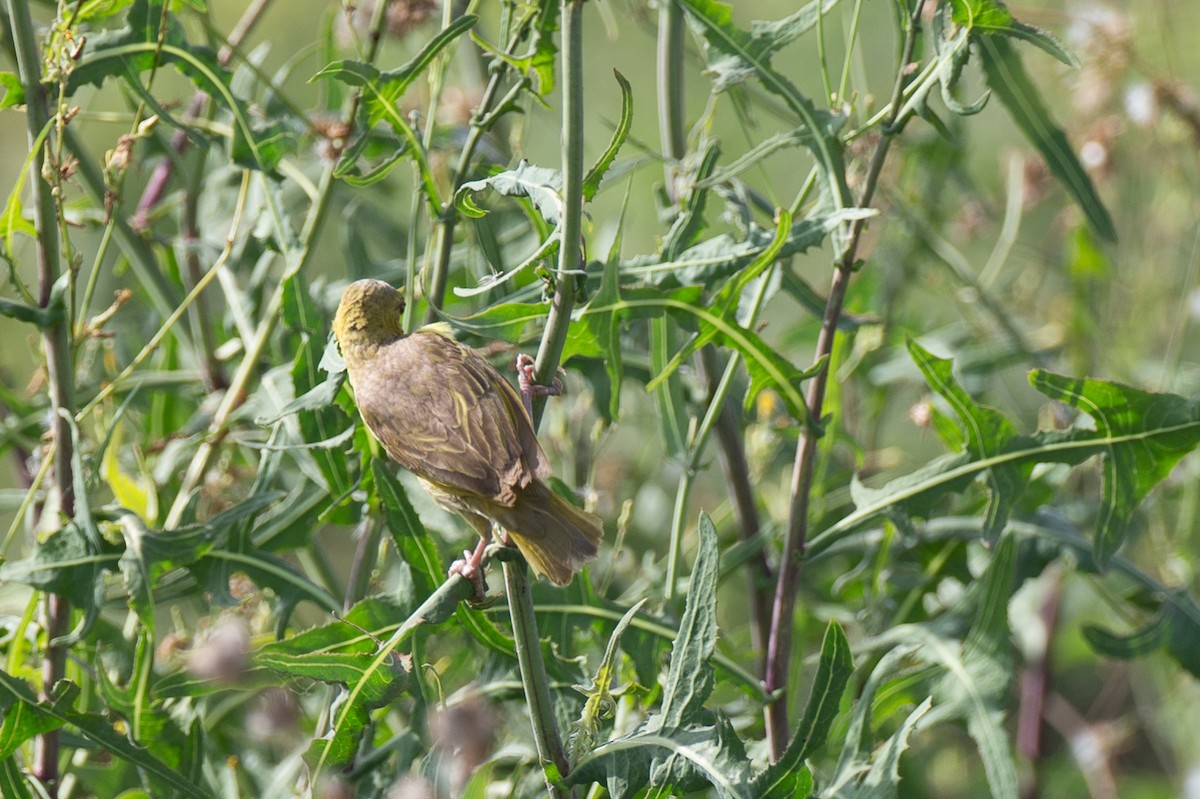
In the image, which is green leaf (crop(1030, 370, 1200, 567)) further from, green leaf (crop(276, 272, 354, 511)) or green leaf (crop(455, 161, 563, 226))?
green leaf (crop(276, 272, 354, 511))

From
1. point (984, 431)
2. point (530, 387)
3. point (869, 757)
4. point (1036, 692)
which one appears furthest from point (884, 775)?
point (1036, 692)

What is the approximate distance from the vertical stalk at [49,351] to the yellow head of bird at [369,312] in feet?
1.18

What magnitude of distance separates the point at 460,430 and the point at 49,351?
0.56 meters

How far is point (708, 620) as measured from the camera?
4.18 feet

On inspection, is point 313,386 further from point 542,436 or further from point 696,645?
point 542,436

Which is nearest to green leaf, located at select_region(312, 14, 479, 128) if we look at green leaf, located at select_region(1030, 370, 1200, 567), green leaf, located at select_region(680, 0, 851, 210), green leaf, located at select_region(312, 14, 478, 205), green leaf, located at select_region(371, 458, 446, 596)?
green leaf, located at select_region(312, 14, 478, 205)

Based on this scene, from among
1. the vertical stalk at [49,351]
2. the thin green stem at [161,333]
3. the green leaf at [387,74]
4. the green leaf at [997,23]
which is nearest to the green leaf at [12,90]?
the vertical stalk at [49,351]

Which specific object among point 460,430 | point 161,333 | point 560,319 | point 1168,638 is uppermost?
point 560,319

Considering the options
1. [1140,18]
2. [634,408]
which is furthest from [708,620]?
[1140,18]

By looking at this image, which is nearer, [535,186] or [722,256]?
[535,186]

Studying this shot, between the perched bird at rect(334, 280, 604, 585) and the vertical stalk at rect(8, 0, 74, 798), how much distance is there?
37cm

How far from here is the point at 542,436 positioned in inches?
102

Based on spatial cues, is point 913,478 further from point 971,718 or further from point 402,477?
point 402,477

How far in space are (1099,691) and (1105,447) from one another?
245 centimetres
